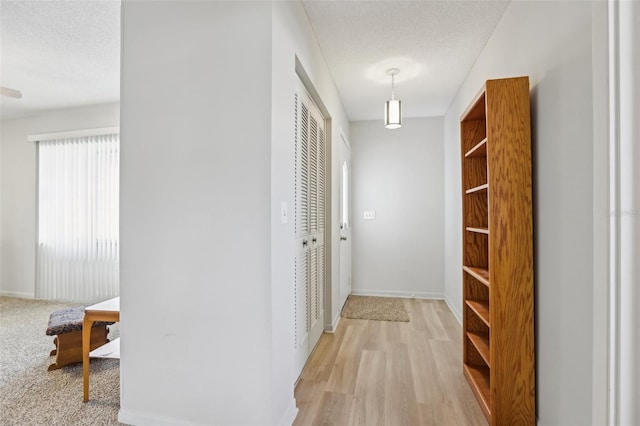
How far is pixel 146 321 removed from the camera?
171 cm

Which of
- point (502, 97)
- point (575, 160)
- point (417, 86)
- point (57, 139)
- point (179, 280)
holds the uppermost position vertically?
point (417, 86)

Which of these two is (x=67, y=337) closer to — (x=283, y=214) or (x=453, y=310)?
(x=283, y=214)

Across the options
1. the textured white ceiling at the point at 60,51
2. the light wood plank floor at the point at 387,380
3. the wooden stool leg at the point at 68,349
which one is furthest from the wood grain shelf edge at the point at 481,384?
the textured white ceiling at the point at 60,51

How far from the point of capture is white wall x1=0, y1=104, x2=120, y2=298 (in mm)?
4504

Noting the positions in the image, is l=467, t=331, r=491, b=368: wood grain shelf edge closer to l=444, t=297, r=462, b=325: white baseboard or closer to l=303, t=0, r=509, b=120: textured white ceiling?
l=444, t=297, r=462, b=325: white baseboard

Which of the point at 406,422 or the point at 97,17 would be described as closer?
the point at 406,422

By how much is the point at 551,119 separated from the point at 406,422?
1.76 metres

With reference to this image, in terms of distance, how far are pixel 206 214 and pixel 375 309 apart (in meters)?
2.92

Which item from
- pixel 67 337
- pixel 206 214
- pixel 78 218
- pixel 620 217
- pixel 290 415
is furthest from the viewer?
pixel 78 218

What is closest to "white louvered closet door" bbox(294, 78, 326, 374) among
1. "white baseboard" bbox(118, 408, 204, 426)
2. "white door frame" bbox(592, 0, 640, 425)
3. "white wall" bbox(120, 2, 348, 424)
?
"white wall" bbox(120, 2, 348, 424)

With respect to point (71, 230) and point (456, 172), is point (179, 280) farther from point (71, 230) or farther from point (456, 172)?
point (71, 230)

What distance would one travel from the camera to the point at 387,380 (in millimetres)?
2215

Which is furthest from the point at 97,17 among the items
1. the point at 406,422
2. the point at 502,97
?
the point at 406,422

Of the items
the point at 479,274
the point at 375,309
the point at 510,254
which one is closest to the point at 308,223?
the point at 479,274
